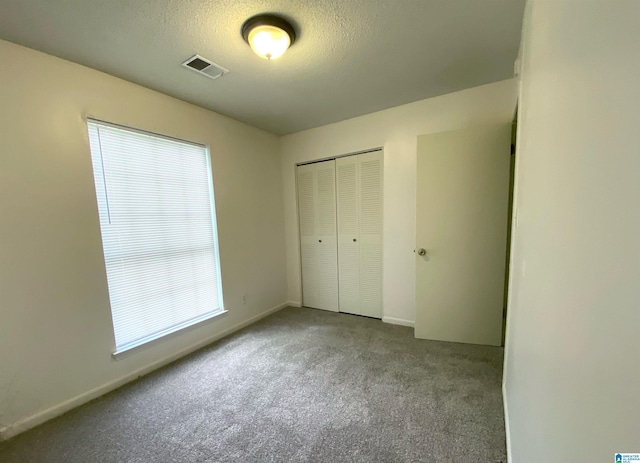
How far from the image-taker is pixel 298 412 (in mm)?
1669

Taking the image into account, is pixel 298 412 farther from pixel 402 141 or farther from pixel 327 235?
pixel 402 141

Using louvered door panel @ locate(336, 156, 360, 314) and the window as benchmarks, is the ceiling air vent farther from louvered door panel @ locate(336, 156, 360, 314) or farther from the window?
louvered door panel @ locate(336, 156, 360, 314)

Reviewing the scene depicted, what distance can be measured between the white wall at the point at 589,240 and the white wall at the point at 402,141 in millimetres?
1863

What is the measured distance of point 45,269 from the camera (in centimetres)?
169

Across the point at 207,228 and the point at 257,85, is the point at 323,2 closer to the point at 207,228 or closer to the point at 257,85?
the point at 257,85

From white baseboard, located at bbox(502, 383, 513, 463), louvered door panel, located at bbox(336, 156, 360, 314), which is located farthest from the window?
white baseboard, located at bbox(502, 383, 513, 463)

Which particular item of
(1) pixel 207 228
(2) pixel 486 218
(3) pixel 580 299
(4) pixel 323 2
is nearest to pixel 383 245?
(2) pixel 486 218

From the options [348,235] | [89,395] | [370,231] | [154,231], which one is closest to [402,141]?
[370,231]

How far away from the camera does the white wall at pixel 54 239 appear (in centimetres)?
157

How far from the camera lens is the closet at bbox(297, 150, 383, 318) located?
3096 millimetres

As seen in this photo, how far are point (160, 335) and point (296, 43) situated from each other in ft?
8.83

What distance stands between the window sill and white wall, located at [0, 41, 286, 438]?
0.06m

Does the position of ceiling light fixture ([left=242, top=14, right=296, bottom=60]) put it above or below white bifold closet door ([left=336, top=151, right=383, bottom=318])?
above

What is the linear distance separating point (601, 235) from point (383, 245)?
263 centimetres
